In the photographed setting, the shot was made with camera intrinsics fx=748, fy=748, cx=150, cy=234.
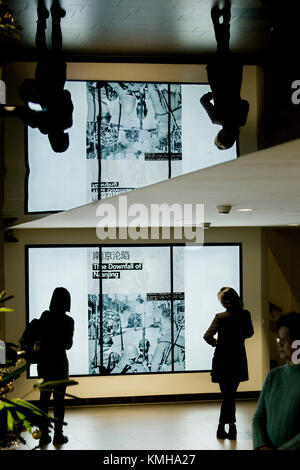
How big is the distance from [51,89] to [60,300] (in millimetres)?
3542

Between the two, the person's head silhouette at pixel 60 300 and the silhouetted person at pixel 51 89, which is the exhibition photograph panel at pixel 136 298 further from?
the silhouetted person at pixel 51 89

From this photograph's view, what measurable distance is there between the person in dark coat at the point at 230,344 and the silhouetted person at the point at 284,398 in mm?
3961

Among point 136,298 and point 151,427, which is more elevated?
point 136,298

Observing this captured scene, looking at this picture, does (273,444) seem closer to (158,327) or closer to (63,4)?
(63,4)

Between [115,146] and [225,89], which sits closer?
[225,89]

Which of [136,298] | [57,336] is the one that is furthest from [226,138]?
[136,298]

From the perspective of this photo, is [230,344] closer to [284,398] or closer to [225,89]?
[284,398]

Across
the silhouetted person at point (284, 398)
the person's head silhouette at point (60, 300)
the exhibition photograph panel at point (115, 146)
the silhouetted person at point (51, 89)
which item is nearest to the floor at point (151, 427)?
the person's head silhouette at point (60, 300)

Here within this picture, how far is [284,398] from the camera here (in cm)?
306

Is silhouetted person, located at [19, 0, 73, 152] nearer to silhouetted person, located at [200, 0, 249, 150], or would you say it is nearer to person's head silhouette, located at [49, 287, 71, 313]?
silhouetted person, located at [200, 0, 249, 150]

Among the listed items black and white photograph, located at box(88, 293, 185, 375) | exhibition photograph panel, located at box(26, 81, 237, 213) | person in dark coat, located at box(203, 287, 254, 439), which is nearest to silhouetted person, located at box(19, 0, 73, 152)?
person in dark coat, located at box(203, 287, 254, 439)

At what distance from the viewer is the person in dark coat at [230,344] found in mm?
7137

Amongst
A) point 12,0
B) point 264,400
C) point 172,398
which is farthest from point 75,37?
point 172,398

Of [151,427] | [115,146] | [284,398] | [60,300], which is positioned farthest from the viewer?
[115,146]
